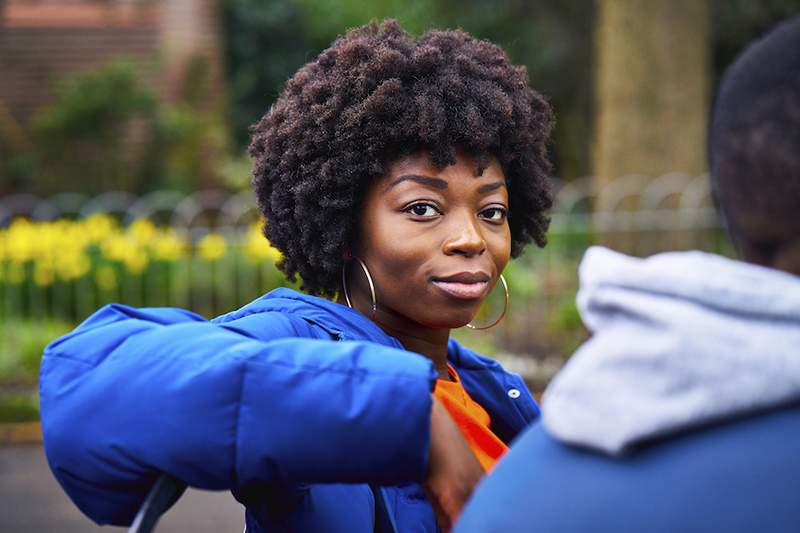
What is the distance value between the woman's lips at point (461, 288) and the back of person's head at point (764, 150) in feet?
3.13

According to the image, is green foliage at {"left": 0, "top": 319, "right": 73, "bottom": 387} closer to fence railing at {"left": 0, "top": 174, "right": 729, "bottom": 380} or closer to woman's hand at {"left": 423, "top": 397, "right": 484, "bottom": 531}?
fence railing at {"left": 0, "top": 174, "right": 729, "bottom": 380}

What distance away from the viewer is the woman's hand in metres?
1.39

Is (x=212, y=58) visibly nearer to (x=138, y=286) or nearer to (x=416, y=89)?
(x=138, y=286)

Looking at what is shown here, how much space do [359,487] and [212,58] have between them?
45.4ft

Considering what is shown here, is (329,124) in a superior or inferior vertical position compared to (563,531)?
superior

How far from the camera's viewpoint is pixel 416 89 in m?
2.15

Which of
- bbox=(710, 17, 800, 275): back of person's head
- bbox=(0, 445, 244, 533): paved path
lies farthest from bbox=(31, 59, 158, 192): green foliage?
bbox=(710, 17, 800, 275): back of person's head

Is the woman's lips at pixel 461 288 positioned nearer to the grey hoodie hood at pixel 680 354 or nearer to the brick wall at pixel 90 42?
the grey hoodie hood at pixel 680 354

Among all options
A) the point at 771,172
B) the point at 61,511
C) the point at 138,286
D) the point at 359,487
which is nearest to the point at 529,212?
the point at 359,487

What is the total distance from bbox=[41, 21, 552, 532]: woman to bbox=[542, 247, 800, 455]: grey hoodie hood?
0.28m

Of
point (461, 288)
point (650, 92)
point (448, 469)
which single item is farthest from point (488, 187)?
point (650, 92)

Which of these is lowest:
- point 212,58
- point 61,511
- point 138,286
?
point 61,511

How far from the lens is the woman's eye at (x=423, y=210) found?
2.11m

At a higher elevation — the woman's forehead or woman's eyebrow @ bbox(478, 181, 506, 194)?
the woman's forehead
